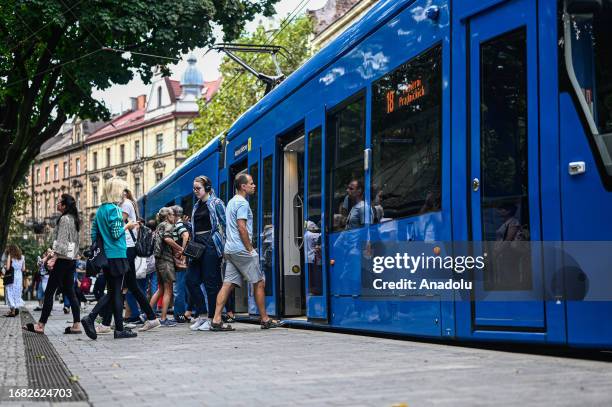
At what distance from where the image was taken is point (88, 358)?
29.5 ft

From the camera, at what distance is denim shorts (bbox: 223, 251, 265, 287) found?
12.4 meters

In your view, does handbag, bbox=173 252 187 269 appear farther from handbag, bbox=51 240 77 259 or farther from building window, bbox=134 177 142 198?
building window, bbox=134 177 142 198

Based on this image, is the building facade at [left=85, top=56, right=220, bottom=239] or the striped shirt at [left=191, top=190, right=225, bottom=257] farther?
the building facade at [left=85, top=56, right=220, bottom=239]

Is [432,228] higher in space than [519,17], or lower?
lower

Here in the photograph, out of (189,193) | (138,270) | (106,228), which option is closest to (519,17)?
(106,228)

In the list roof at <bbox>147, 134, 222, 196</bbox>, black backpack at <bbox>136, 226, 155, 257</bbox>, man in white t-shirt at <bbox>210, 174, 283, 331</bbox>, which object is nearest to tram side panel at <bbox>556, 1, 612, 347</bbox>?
man in white t-shirt at <bbox>210, 174, 283, 331</bbox>

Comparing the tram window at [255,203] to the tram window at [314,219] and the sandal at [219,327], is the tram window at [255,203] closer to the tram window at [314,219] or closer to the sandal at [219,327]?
the sandal at [219,327]

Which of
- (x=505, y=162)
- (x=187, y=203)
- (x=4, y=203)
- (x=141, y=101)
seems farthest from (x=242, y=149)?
(x=141, y=101)

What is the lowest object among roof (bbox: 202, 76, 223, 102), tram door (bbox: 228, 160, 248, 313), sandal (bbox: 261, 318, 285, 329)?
sandal (bbox: 261, 318, 285, 329)

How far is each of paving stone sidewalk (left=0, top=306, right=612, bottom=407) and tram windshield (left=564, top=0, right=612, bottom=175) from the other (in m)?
1.53

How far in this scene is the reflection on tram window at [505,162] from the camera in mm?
7371

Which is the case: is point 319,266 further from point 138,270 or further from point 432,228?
point 138,270

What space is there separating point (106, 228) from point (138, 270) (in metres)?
3.90

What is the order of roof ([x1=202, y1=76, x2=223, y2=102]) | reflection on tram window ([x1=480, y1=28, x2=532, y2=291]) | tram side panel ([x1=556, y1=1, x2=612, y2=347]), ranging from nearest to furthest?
tram side panel ([x1=556, y1=1, x2=612, y2=347])
reflection on tram window ([x1=480, y1=28, x2=532, y2=291])
roof ([x1=202, y1=76, x2=223, y2=102])
